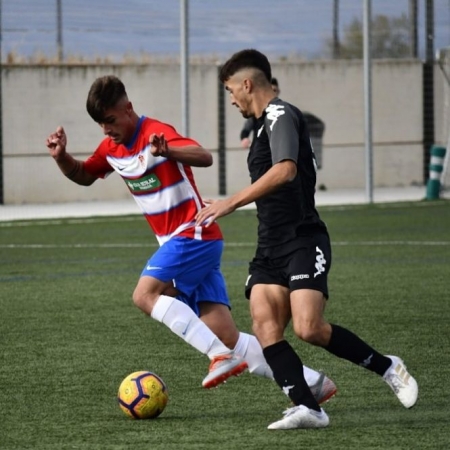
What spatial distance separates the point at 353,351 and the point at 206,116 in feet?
65.5

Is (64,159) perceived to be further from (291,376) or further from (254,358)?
(291,376)

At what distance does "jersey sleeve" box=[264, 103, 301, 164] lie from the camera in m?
5.93

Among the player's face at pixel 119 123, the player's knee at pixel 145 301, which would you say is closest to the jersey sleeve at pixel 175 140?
the player's face at pixel 119 123

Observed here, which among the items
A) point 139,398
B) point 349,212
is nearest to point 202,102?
point 349,212

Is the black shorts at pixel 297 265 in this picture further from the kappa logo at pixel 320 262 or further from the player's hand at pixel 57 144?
the player's hand at pixel 57 144

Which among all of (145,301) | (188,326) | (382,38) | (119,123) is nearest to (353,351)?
(188,326)

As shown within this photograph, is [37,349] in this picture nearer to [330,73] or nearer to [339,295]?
[339,295]

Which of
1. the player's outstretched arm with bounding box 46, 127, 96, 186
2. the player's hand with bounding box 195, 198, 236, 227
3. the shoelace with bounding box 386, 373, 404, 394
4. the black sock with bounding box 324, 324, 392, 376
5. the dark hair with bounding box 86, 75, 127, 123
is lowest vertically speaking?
the shoelace with bounding box 386, 373, 404, 394

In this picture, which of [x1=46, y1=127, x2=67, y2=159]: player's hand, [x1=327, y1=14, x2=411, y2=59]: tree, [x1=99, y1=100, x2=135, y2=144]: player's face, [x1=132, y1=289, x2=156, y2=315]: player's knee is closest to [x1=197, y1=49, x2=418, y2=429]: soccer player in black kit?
[x1=132, y1=289, x2=156, y2=315]: player's knee

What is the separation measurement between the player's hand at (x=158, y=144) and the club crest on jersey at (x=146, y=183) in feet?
1.61

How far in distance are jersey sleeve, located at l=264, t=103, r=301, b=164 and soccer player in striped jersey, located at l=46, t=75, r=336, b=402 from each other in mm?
810

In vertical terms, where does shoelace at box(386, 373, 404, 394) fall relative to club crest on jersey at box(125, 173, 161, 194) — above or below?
below

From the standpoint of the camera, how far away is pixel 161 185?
7.01 metres

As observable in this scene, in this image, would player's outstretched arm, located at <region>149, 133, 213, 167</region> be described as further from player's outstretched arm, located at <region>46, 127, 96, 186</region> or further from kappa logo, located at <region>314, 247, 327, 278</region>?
kappa logo, located at <region>314, 247, 327, 278</region>
